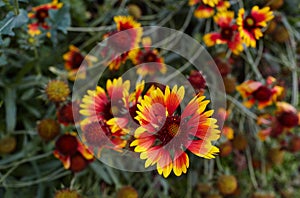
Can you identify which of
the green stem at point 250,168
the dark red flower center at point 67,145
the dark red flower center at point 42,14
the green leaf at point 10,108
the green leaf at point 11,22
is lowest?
the green stem at point 250,168

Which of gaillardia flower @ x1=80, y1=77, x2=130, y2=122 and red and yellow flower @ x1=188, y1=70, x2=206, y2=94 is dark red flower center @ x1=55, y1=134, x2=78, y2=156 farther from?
red and yellow flower @ x1=188, y1=70, x2=206, y2=94

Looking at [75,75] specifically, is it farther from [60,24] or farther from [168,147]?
[168,147]

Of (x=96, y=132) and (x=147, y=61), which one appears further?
(x=147, y=61)

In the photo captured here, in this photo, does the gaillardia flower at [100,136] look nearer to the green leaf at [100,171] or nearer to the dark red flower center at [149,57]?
the green leaf at [100,171]

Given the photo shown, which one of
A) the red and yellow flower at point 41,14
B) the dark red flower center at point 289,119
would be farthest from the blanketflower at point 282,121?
the red and yellow flower at point 41,14

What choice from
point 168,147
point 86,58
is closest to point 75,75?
point 86,58

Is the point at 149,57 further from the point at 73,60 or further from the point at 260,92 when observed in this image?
the point at 260,92

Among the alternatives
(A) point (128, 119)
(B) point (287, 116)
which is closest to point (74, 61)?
(A) point (128, 119)
